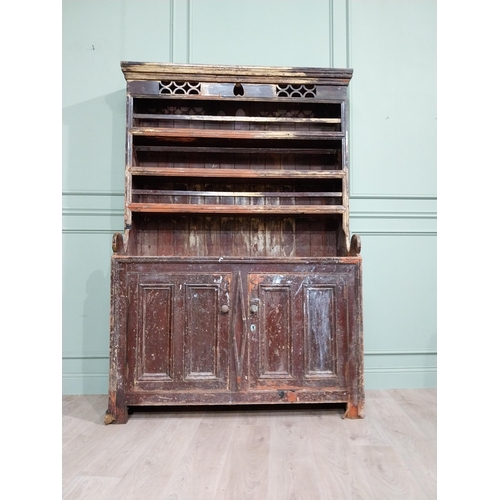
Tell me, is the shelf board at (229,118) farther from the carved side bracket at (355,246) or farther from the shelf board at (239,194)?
the carved side bracket at (355,246)

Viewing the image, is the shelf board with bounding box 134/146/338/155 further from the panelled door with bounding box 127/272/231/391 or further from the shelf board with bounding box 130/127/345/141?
the panelled door with bounding box 127/272/231/391

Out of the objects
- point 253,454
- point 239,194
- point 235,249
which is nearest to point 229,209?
point 239,194

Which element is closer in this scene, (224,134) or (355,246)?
(355,246)

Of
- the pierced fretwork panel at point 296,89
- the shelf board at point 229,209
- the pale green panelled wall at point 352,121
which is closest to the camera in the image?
the shelf board at point 229,209

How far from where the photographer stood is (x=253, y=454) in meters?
Answer: 1.51

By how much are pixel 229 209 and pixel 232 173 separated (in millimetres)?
202

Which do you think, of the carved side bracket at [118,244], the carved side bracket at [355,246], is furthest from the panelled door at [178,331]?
the carved side bracket at [355,246]

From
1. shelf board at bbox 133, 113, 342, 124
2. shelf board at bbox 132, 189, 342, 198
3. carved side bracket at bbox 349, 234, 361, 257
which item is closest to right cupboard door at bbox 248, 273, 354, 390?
carved side bracket at bbox 349, 234, 361, 257

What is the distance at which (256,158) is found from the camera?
2.32m

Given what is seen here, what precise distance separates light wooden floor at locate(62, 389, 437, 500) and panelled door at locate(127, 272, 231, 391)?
225 millimetres

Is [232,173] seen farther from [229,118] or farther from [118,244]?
[118,244]

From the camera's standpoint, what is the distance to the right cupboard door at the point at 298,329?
6.15 feet
